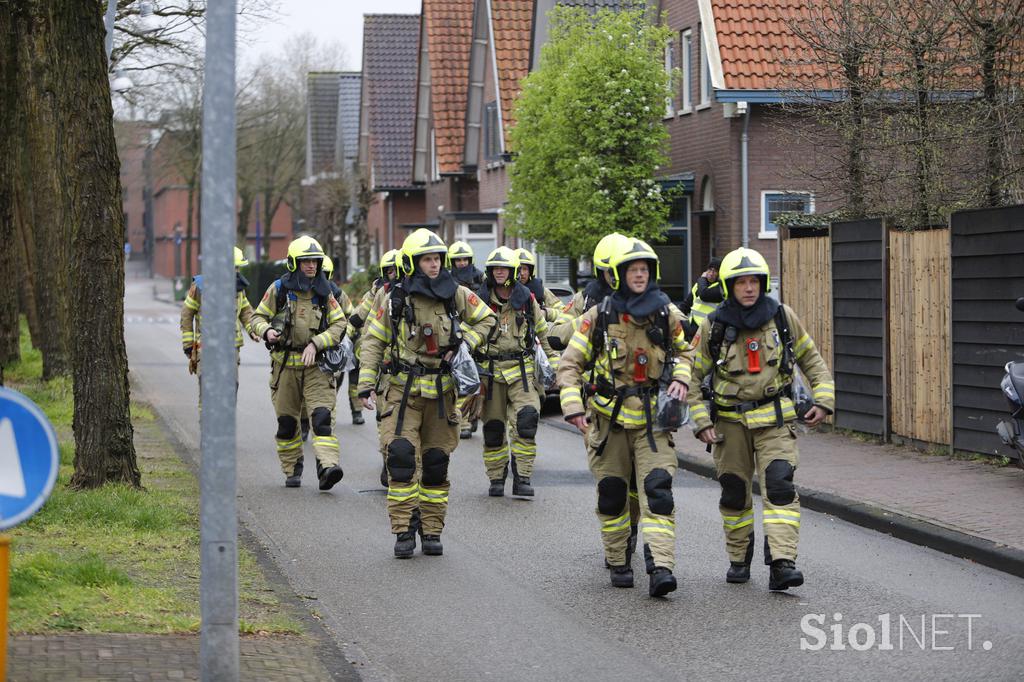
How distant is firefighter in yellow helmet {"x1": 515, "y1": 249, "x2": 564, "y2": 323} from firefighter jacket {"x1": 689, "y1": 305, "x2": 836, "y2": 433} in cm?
520

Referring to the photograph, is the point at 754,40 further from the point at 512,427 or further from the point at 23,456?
the point at 23,456

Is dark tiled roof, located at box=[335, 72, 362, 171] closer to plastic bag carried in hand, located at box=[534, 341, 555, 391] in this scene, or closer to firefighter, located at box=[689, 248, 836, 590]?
plastic bag carried in hand, located at box=[534, 341, 555, 391]

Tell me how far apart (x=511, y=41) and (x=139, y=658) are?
35547mm

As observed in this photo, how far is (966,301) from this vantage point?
13.7 metres

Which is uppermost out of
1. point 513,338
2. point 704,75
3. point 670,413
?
point 704,75

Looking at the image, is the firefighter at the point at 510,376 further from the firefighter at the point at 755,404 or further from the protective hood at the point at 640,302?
the protective hood at the point at 640,302

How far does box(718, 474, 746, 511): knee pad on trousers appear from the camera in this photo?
8.82 meters

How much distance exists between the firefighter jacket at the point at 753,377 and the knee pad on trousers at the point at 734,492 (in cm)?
33

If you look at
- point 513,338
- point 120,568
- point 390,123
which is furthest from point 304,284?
point 390,123

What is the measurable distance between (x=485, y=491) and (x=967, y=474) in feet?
13.2

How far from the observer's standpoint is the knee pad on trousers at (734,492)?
8.82 m

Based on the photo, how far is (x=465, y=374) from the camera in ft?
32.8

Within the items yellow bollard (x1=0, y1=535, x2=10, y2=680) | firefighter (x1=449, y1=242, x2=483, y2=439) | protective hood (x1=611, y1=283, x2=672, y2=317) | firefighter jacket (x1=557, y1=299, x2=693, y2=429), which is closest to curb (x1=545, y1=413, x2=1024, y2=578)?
firefighter jacket (x1=557, y1=299, x2=693, y2=429)

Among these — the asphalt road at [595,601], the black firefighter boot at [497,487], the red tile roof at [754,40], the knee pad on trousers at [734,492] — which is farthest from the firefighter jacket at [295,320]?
the red tile roof at [754,40]
